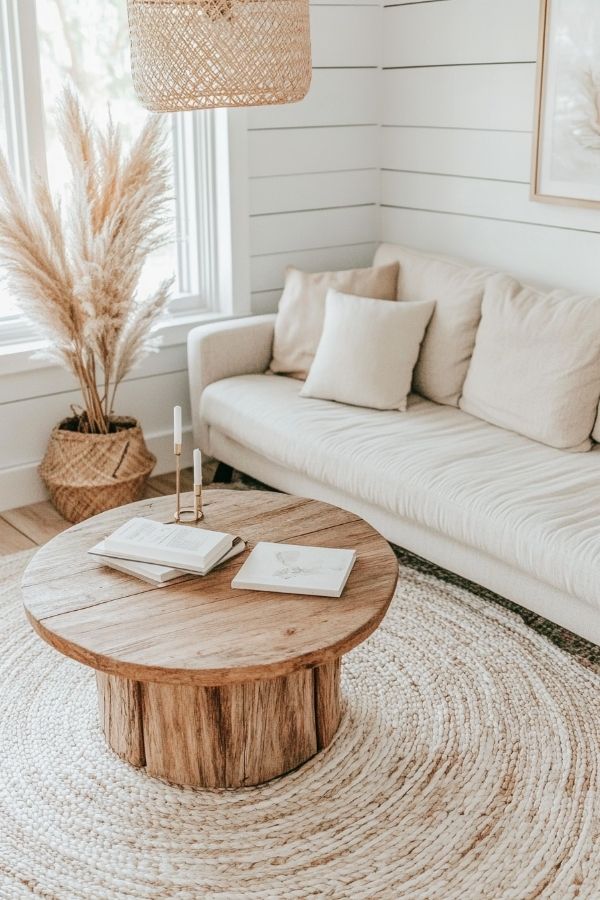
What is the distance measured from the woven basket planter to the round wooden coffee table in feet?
3.27

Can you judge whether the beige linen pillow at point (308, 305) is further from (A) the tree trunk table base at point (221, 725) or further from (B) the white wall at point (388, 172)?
(A) the tree trunk table base at point (221, 725)

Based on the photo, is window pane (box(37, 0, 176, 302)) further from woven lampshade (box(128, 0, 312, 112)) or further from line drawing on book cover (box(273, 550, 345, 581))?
line drawing on book cover (box(273, 550, 345, 581))

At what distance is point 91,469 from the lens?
3.18 meters

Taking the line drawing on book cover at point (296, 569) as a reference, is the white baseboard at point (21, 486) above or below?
below

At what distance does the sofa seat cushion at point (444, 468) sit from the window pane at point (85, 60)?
1001 mm

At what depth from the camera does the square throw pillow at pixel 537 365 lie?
2.79m

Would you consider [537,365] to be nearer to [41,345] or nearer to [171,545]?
[171,545]

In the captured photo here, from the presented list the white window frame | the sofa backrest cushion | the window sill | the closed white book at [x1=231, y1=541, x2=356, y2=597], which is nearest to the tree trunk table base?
the closed white book at [x1=231, y1=541, x2=356, y2=597]

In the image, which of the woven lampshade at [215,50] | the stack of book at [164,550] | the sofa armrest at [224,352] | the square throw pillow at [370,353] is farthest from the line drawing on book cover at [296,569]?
the sofa armrest at [224,352]

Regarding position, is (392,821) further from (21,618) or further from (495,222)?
(495,222)

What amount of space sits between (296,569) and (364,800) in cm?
48

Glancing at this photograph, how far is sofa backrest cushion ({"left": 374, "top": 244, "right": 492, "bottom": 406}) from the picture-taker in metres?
3.19

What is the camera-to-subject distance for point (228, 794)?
1.98 metres

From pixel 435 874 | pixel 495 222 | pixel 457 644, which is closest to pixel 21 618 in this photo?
pixel 457 644
